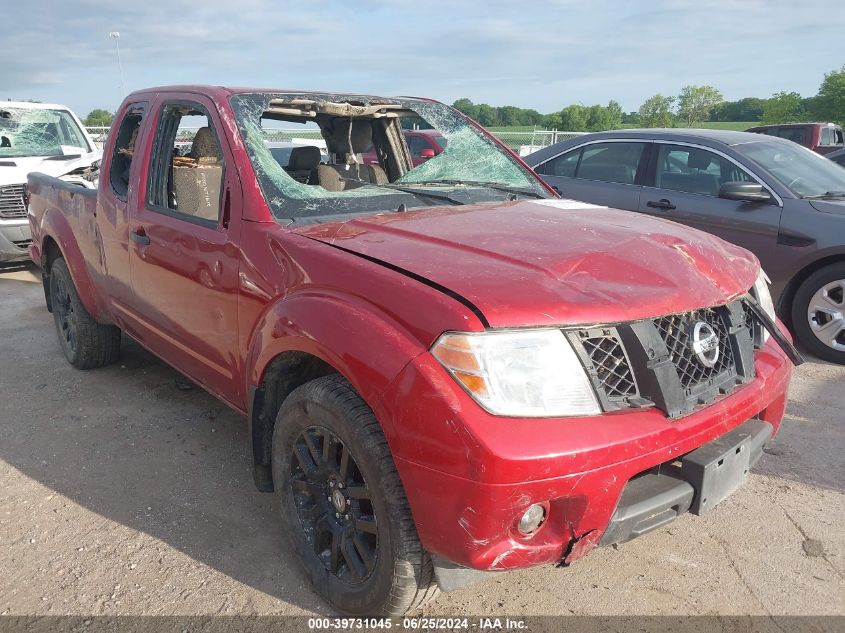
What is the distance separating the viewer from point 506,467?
1690 millimetres

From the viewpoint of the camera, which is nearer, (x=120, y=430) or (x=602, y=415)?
(x=602, y=415)

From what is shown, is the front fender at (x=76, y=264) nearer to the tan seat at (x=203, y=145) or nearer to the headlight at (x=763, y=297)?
the tan seat at (x=203, y=145)

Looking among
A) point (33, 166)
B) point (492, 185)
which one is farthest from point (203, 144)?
point (33, 166)

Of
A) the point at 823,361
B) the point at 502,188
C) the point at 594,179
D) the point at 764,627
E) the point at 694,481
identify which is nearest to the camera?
the point at 694,481

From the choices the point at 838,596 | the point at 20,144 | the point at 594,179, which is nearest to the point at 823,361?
the point at 594,179

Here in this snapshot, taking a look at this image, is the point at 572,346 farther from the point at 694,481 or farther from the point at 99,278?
the point at 99,278

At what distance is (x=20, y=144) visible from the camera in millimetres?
8453

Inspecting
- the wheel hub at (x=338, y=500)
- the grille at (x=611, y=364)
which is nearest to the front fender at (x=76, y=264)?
the wheel hub at (x=338, y=500)

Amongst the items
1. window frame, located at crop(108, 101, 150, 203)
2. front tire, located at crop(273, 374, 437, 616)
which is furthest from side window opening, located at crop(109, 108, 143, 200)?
front tire, located at crop(273, 374, 437, 616)

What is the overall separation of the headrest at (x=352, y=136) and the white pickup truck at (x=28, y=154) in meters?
4.01

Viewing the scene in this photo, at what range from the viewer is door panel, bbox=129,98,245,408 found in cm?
272

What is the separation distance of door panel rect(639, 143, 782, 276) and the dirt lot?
4.85ft

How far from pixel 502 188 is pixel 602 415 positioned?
5.92 feet

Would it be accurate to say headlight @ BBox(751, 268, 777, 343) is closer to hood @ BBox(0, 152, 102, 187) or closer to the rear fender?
the rear fender
